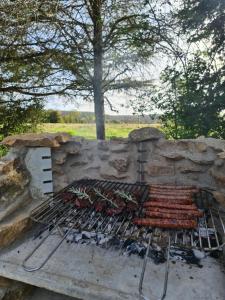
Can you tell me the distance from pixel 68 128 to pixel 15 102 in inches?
38.0

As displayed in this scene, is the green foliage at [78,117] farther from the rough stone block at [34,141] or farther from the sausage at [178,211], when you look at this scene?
the sausage at [178,211]

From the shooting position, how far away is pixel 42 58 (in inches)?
117

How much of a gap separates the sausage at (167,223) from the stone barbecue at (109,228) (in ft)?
0.17

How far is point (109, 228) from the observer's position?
146 centimetres

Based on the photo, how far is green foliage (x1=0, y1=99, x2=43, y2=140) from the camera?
3.63 meters

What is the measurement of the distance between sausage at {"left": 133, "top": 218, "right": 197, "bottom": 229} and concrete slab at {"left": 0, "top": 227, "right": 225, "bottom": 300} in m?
0.21

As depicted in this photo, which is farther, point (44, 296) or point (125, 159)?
point (125, 159)

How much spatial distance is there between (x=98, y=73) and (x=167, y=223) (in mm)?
1904

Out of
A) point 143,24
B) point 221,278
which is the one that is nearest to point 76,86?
point 143,24

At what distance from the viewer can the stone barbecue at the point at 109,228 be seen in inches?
43.7

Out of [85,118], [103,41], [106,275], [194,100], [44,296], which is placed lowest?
[44,296]

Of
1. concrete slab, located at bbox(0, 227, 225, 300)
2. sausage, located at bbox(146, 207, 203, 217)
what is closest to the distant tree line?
sausage, located at bbox(146, 207, 203, 217)

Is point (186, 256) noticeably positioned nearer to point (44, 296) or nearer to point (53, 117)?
point (44, 296)

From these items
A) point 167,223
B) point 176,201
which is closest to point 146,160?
point 176,201
